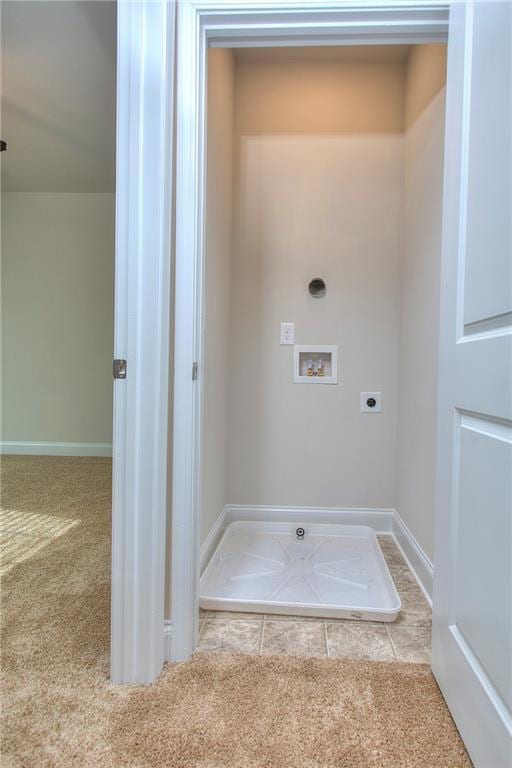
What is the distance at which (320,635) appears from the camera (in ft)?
4.15

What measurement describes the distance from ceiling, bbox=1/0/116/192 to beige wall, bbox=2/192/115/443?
271 mm

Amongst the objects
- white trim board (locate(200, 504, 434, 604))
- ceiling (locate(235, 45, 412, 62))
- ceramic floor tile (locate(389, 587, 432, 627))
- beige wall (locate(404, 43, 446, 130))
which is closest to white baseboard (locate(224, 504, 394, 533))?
white trim board (locate(200, 504, 434, 604))

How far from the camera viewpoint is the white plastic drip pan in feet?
4.56

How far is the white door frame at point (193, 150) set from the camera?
1109 millimetres

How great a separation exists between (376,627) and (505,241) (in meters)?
1.29

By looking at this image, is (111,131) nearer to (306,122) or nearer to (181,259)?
(306,122)

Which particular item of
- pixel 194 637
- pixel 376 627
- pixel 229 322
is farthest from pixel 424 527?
pixel 229 322

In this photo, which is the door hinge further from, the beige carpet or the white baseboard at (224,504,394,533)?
the white baseboard at (224,504,394,533)

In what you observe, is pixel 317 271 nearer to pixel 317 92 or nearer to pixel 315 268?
pixel 315 268

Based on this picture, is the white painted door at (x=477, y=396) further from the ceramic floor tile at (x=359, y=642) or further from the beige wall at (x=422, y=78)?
the beige wall at (x=422, y=78)

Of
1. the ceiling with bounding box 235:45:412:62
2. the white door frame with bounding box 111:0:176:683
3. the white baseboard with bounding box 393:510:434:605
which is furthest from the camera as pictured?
the ceiling with bounding box 235:45:412:62

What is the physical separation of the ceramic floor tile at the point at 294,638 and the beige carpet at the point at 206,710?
0.16 ft

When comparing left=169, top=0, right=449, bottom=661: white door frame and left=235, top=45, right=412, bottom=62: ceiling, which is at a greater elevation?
left=235, top=45, right=412, bottom=62: ceiling

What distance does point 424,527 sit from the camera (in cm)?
162
